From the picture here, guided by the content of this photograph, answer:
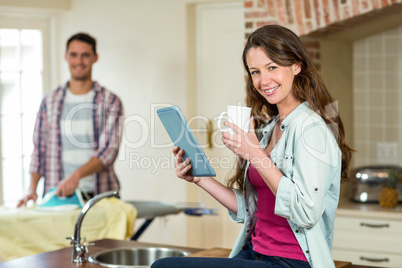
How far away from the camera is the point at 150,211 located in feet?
13.0

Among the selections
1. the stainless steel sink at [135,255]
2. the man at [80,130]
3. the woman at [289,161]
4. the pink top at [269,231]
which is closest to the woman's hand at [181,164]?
the woman at [289,161]

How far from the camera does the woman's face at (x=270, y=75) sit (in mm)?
2016

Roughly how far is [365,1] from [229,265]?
2.21 meters

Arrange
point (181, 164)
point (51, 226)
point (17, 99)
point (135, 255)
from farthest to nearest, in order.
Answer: point (17, 99), point (51, 226), point (135, 255), point (181, 164)

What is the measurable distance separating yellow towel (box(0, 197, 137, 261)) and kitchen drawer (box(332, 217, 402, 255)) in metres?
1.22

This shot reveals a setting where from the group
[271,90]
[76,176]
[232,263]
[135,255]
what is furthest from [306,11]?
[232,263]

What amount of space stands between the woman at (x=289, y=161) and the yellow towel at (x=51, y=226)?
5.01 ft

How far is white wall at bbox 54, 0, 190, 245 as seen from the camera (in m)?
4.89

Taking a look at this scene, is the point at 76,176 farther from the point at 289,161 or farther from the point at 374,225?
the point at 289,161

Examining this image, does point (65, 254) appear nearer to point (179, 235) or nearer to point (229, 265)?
point (229, 265)

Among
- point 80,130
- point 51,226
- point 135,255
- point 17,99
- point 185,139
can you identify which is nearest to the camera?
point 185,139

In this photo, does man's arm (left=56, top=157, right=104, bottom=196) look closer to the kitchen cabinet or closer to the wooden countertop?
the wooden countertop

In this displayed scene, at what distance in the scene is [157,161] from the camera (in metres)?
5.11

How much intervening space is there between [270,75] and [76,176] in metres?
2.08
